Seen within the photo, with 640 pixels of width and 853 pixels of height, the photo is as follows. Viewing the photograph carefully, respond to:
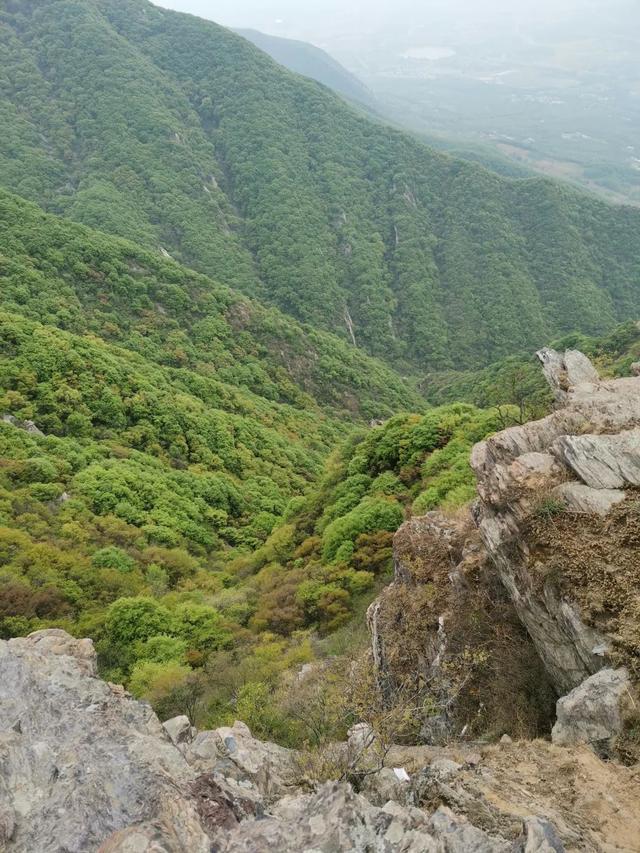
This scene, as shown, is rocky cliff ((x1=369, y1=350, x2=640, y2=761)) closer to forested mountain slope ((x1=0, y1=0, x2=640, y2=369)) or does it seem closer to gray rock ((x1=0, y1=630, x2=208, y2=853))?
gray rock ((x1=0, y1=630, x2=208, y2=853))

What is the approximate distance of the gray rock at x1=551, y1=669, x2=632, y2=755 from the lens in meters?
12.1

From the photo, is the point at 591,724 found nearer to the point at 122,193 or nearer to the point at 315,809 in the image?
the point at 315,809

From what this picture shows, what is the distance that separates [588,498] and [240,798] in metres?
11.0

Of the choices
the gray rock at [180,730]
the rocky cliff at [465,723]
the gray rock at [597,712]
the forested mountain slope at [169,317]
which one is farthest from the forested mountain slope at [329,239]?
the gray rock at [597,712]

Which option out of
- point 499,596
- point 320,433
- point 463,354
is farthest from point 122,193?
point 499,596

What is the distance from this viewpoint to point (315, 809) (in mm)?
10633

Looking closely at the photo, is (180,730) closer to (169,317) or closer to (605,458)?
(605,458)

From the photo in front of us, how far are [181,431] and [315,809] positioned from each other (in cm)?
5762

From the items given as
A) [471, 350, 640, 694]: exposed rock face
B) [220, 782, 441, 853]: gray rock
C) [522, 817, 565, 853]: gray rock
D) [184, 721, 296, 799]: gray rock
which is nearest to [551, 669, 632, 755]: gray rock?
[471, 350, 640, 694]: exposed rock face

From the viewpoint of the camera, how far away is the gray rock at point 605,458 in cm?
1547

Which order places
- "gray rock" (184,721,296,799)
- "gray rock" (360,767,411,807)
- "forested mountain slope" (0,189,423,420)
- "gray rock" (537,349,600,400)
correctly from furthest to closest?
"forested mountain slope" (0,189,423,420)
"gray rock" (537,349,600,400)
"gray rock" (184,721,296,799)
"gray rock" (360,767,411,807)

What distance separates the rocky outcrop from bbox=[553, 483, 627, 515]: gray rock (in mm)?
5794

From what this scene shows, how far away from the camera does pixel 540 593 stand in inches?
575

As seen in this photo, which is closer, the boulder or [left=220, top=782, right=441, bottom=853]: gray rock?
the boulder
